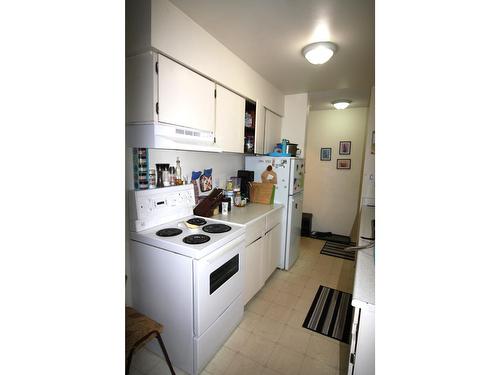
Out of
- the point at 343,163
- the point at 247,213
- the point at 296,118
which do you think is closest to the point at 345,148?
the point at 343,163

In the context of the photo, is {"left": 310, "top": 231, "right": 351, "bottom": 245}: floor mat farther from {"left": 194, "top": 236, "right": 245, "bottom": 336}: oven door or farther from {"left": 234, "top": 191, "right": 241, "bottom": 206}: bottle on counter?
{"left": 194, "top": 236, "right": 245, "bottom": 336}: oven door

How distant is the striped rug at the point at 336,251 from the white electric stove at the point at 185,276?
2.24m

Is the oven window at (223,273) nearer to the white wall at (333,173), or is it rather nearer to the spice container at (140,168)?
the spice container at (140,168)

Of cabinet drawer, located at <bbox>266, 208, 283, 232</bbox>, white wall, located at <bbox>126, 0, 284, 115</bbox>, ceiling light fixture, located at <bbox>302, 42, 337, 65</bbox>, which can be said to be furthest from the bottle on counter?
ceiling light fixture, located at <bbox>302, 42, 337, 65</bbox>

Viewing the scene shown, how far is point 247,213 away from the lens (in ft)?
7.72

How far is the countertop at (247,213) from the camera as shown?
2.11m

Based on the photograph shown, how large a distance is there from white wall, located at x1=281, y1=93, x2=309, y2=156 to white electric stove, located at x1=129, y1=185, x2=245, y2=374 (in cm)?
200

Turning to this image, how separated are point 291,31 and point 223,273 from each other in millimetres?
1935

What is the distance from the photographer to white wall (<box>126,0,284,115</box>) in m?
1.37

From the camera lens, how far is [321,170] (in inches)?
177

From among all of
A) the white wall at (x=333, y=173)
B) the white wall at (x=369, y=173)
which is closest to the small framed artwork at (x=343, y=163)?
the white wall at (x=333, y=173)

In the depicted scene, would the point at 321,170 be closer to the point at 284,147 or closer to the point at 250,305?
the point at 284,147
